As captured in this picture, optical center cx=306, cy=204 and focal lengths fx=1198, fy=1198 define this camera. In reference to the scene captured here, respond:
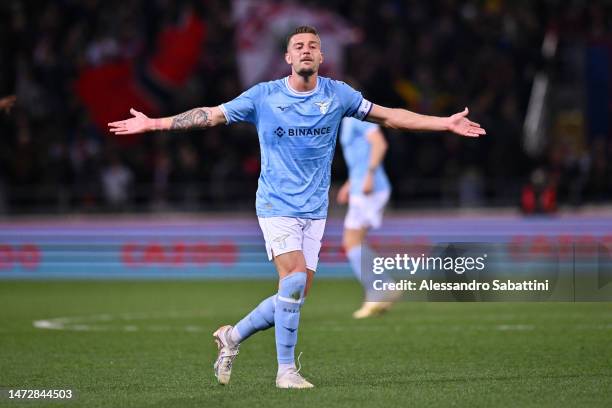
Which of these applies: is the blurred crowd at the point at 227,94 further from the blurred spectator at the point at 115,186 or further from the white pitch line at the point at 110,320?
the white pitch line at the point at 110,320

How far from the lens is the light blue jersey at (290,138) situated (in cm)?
790

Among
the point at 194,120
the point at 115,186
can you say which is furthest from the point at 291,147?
the point at 115,186

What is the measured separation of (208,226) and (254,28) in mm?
4428

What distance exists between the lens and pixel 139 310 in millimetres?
14305

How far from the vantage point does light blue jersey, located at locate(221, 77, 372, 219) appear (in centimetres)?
790

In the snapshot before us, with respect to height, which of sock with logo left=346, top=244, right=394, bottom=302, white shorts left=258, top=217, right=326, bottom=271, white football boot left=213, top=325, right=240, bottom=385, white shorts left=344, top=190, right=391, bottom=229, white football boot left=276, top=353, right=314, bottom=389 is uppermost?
white shorts left=258, top=217, right=326, bottom=271

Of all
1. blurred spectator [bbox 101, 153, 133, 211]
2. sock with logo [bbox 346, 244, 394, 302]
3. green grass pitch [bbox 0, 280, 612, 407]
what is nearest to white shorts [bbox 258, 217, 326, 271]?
green grass pitch [bbox 0, 280, 612, 407]

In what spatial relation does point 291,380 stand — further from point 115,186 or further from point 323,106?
point 115,186

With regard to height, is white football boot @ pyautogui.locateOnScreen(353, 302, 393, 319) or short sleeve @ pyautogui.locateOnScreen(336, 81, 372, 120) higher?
short sleeve @ pyautogui.locateOnScreen(336, 81, 372, 120)

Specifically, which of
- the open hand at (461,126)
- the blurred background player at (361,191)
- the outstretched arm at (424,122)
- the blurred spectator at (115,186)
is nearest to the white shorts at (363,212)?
the blurred background player at (361,191)

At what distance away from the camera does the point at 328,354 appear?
977 cm

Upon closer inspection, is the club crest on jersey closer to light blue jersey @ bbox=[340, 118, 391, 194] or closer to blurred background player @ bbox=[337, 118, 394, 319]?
blurred background player @ bbox=[337, 118, 394, 319]

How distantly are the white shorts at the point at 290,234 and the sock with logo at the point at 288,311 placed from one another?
19cm

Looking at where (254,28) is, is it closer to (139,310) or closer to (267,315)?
(139,310)
